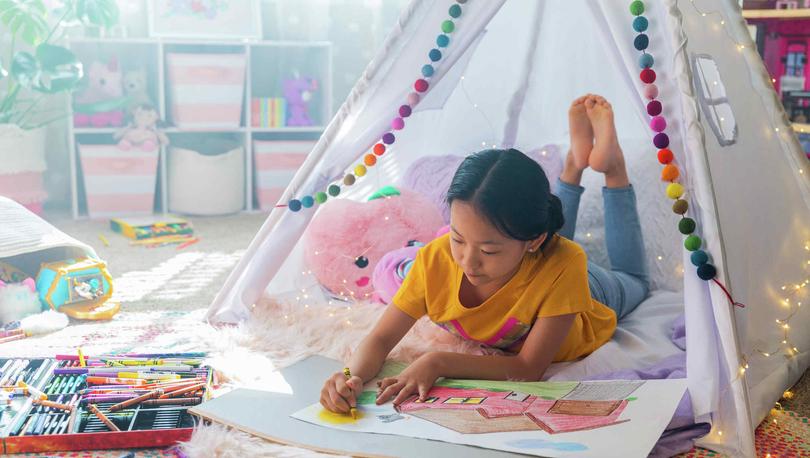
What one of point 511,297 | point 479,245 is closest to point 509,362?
point 511,297

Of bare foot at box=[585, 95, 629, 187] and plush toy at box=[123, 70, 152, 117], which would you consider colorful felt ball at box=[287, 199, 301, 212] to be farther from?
plush toy at box=[123, 70, 152, 117]

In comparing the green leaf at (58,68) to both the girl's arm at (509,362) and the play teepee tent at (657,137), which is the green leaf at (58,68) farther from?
the girl's arm at (509,362)

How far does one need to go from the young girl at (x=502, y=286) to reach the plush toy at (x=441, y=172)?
41cm

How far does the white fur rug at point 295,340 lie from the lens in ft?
5.20

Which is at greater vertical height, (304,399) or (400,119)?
(400,119)

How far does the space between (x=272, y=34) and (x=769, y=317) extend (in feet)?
8.58

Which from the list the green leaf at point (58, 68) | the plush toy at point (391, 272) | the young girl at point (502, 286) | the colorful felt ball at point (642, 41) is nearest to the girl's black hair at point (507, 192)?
the young girl at point (502, 286)

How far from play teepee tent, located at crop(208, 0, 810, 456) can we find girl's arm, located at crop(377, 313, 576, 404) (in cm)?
21

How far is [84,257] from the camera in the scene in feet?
6.86

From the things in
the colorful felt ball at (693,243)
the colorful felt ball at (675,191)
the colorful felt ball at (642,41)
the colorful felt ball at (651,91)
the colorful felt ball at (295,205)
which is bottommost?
the colorful felt ball at (295,205)

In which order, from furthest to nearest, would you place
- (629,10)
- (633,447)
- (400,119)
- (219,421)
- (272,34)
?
(272,34), (400,119), (629,10), (219,421), (633,447)

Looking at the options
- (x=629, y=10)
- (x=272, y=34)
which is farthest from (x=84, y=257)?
(x=272, y=34)

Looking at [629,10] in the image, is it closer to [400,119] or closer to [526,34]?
[400,119]

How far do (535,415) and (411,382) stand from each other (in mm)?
200
